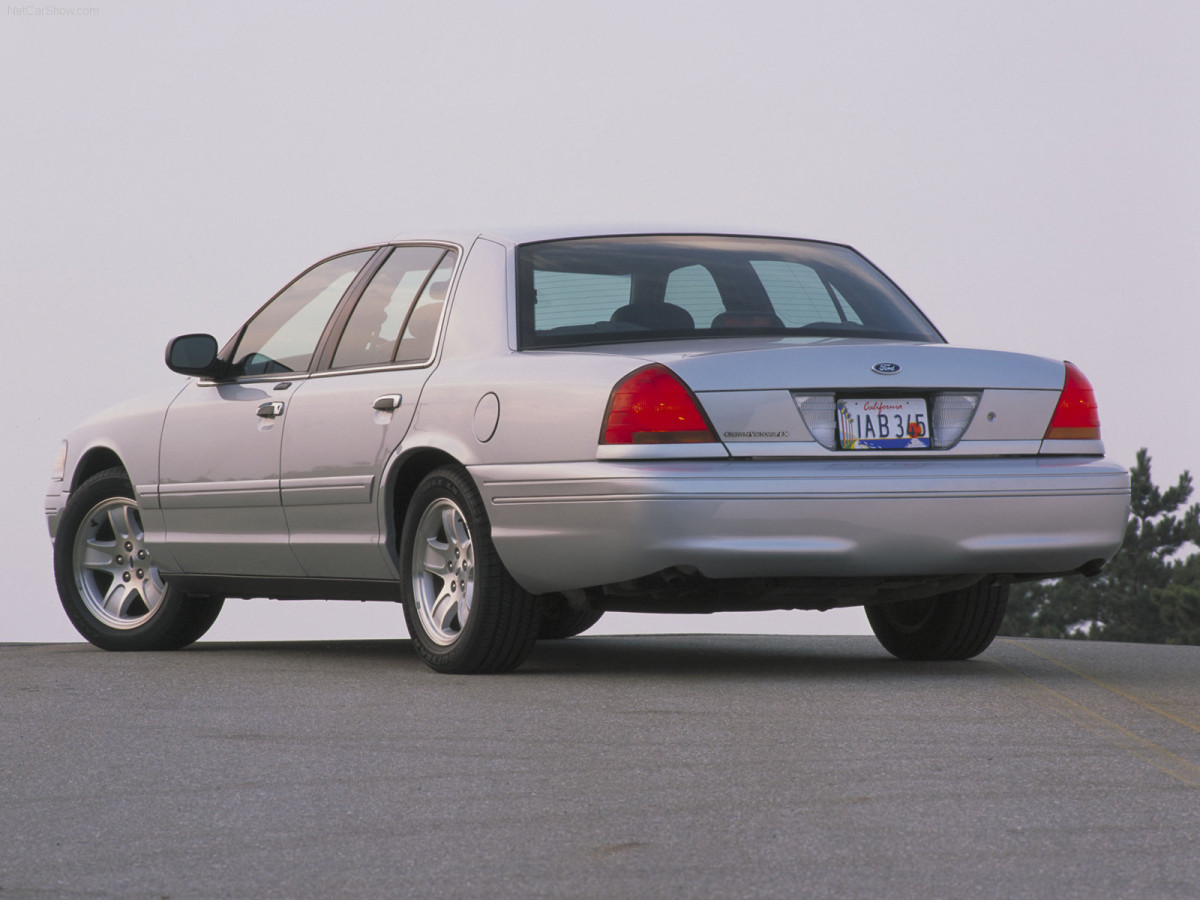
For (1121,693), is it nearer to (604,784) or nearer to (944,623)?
(944,623)

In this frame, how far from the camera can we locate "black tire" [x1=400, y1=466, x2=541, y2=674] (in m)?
6.86

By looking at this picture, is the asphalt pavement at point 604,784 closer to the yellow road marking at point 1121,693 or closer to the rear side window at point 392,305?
the yellow road marking at point 1121,693

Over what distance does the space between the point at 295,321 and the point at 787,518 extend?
294 centimetres

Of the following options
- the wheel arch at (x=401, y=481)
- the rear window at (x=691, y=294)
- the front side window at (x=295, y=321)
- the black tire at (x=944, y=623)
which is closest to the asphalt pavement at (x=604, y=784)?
the black tire at (x=944, y=623)

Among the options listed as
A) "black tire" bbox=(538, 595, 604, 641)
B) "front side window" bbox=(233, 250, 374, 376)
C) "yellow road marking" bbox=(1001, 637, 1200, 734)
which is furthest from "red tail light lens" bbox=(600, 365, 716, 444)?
"black tire" bbox=(538, 595, 604, 641)

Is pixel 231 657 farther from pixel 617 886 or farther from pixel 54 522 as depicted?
pixel 617 886

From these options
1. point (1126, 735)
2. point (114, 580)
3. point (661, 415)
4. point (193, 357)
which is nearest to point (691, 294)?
point (661, 415)

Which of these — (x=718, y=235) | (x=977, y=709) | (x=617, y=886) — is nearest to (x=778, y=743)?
(x=977, y=709)

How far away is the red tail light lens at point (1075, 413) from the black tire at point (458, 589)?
1983mm

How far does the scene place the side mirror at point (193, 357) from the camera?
27.9 feet

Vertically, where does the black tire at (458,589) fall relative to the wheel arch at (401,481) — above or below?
below

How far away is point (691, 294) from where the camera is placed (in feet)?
23.9

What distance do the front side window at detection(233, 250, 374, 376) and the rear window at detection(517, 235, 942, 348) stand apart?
1183mm

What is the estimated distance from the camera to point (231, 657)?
855 centimetres
